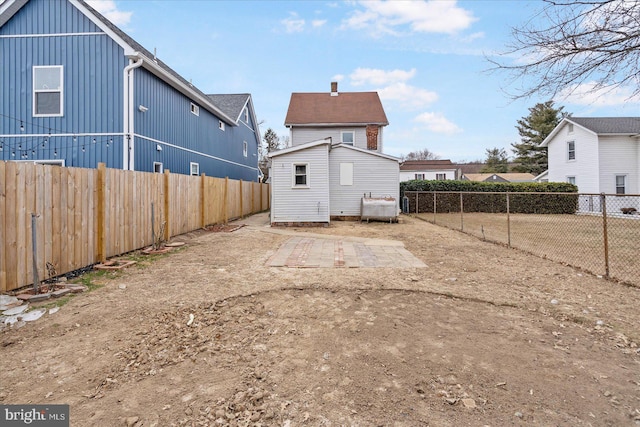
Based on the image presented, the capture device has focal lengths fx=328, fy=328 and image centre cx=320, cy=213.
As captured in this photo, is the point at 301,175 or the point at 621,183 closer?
the point at 301,175

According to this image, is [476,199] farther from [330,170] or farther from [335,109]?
[335,109]

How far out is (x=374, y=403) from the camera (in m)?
2.28

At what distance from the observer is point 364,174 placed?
52.5 feet

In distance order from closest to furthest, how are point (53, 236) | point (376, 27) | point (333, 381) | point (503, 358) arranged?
point (333, 381)
point (503, 358)
point (53, 236)
point (376, 27)

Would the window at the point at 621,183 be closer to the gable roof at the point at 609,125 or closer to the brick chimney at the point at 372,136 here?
the gable roof at the point at 609,125

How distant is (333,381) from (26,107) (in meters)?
13.0

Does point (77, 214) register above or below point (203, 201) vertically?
below

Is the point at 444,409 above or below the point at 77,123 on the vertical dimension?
below

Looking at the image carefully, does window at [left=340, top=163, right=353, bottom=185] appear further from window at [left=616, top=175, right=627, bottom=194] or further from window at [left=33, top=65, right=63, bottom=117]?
window at [left=616, top=175, right=627, bottom=194]

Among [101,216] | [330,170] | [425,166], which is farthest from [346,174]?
[425,166]

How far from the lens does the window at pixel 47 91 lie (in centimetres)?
1033

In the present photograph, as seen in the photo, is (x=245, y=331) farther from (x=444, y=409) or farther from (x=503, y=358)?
(x=503, y=358)

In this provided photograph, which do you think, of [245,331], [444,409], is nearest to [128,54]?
[245,331]

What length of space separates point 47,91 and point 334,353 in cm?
1254
